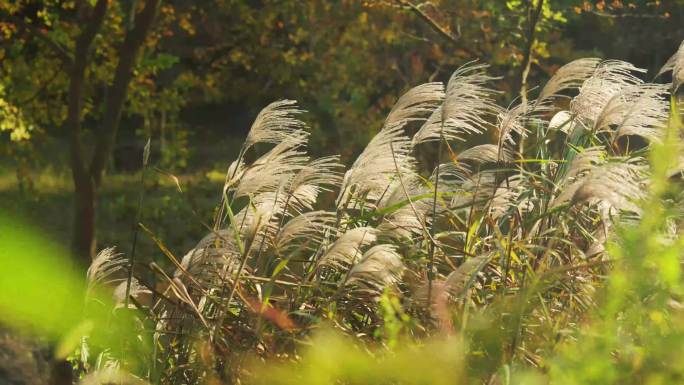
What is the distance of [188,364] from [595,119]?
4.55 ft

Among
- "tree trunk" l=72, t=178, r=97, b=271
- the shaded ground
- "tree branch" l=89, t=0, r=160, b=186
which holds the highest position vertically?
"tree branch" l=89, t=0, r=160, b=186

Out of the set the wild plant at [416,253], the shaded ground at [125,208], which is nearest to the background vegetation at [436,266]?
the wild plant at [416,253]

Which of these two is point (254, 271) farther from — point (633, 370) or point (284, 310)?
A: point (633, 370)

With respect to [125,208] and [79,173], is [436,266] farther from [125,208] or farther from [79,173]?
[125,208]

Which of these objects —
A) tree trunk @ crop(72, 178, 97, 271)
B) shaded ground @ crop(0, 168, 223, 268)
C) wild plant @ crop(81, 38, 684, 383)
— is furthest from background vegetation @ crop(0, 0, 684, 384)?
shaded ground @ crop(0, 168, 223, 268)

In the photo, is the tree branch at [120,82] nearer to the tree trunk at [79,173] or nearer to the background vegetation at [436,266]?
the tree trunk at [79,173]

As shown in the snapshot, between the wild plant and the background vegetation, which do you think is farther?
the wild plant

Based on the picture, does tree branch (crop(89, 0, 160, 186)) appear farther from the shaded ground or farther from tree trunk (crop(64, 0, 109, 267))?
the shaded ground

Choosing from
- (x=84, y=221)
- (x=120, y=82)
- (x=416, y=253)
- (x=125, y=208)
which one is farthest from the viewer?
(x=125, y=208)

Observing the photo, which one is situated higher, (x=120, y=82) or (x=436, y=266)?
(x=436, y=266)

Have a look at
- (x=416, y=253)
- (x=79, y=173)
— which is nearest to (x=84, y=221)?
(x=79, y=173)

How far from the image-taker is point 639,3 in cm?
1459

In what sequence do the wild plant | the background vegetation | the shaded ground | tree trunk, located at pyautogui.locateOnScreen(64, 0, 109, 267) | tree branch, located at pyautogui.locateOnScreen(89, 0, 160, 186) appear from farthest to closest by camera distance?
the shaded ground < tree trunk, located at pyautogui.locateOnScreen(64, 0, 109, 267) < tree branch, located at pyautogui.locateOnScreen(89, 0, 160, 186) < the wild plant < the background vegetation

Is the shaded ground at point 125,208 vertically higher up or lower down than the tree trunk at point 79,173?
lower down
